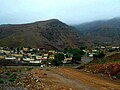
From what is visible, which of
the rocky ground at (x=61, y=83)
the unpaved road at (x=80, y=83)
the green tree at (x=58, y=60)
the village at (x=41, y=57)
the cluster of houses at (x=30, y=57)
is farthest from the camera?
the cluster of houses at (x=30, y=57)

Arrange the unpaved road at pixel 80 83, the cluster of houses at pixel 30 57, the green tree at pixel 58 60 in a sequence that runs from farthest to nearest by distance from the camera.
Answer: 1. the cluster of houses at pixel 30 57
2. the green tree at pixel 58 60
3. the unpaved road at pixel 80 83

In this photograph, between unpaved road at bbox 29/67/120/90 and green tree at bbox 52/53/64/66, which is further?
green tree at bbox 52/53/64/66

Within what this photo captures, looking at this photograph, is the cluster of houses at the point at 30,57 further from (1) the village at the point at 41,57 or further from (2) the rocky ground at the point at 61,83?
(2) the rocky ground at the point at 61,83

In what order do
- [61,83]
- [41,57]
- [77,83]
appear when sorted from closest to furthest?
[61,83]
[77,83]
[41,57]

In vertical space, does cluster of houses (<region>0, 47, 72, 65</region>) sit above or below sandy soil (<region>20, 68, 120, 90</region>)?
below

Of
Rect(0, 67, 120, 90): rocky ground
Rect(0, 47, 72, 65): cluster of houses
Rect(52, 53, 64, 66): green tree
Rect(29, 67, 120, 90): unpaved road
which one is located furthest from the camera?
Rect(0, 47, 72, 65): cluster of houses

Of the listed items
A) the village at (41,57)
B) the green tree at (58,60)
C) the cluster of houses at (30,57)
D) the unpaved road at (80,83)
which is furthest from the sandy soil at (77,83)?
the cluster of houses at (30,57)

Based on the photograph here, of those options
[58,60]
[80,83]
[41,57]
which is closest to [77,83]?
[80,83]

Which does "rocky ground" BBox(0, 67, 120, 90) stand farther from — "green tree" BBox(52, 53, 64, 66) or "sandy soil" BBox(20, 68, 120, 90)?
"green tree" BBox(52, 53, 64, 66)

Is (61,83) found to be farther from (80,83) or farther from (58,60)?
(58,60)

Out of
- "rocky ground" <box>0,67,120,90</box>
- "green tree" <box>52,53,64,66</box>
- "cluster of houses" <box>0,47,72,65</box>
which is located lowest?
"cluster of houses" <box>0,47,72,65</box>

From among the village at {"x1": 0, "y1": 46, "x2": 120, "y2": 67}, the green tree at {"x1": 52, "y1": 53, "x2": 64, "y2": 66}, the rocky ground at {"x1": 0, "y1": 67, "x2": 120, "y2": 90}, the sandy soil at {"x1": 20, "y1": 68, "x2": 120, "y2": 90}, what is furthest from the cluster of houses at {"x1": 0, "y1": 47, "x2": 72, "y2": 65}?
the sandy soil at {"x1": 20, "y1": 68, "x2": 120, "y2": 90}

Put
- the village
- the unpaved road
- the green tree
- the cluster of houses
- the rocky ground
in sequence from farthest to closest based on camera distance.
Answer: the cluster of houses < the village < the green tree < the rocky ground < the unpaved road

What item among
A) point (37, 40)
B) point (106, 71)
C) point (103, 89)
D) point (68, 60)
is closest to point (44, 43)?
point (37, 40)
